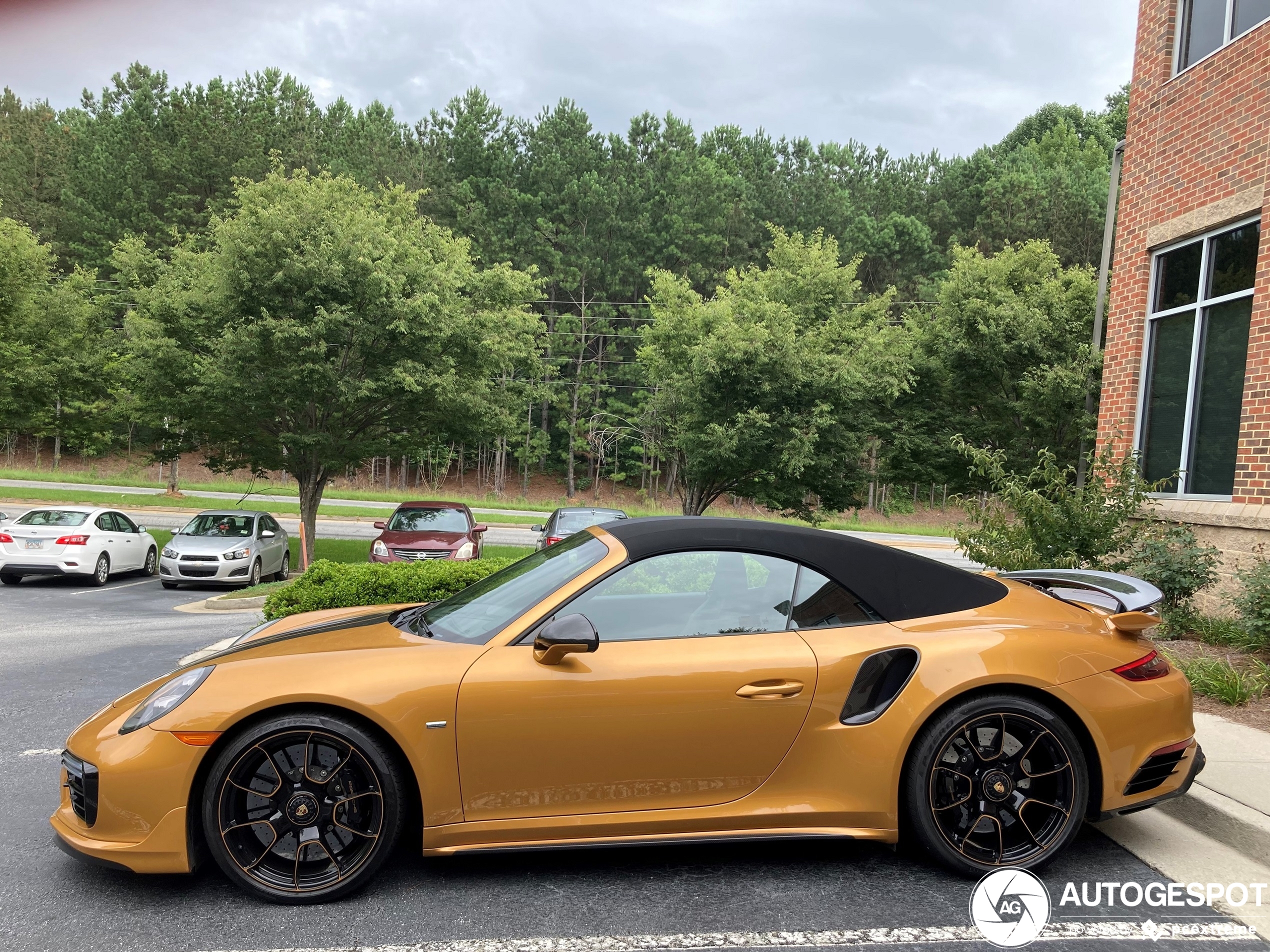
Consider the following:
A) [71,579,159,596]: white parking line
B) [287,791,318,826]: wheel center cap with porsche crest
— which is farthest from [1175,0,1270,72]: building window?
[71,579,159,596]: white parking line

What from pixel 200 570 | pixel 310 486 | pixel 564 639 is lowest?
pixel 200 570

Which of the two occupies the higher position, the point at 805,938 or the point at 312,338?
the point at 312,338

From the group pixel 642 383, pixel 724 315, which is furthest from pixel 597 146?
pixel 724 315

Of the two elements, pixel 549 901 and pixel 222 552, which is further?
pixel 222 552

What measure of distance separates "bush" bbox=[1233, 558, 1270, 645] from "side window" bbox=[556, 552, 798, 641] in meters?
5.31

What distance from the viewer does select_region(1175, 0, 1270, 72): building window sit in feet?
28.8

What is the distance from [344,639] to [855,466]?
2098cm

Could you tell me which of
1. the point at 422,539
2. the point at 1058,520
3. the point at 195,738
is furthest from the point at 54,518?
the point at 1058,520

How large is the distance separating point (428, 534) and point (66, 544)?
5.90m

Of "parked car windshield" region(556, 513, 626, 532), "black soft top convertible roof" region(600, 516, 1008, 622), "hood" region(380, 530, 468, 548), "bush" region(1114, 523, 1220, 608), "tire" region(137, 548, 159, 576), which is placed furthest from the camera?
"parked car windshield" region(556, 513, 626, 532)

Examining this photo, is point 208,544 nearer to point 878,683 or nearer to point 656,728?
point 656,728

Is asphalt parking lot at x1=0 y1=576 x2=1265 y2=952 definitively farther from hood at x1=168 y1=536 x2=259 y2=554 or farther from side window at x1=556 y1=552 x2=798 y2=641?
hood at x1=168 y1=536 x2=259 y2=554

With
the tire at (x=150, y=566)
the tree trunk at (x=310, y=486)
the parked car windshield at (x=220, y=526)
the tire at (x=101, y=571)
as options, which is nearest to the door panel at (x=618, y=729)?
the parked car windshield at (x=220, y=526)

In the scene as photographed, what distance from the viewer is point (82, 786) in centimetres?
313
